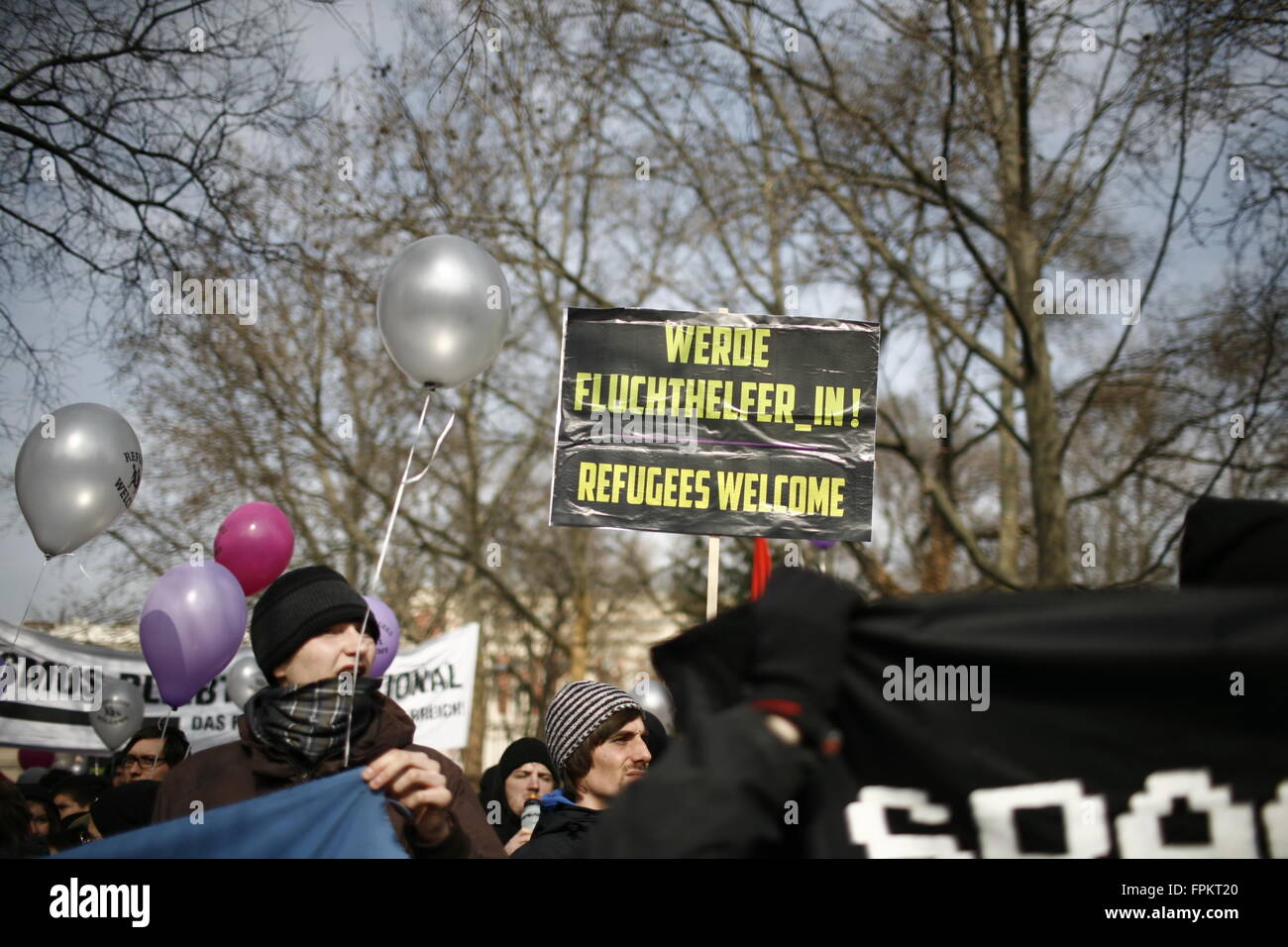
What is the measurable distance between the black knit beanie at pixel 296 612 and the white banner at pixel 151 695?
246 inches

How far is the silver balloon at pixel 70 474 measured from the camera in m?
5.94

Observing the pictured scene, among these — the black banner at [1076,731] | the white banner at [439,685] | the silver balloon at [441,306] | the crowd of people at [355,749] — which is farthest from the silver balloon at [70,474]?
the black banner at [1076,731]

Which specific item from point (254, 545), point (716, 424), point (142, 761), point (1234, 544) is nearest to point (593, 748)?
point (1234, 544)

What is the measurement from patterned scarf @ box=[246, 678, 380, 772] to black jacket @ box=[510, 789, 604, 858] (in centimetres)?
51

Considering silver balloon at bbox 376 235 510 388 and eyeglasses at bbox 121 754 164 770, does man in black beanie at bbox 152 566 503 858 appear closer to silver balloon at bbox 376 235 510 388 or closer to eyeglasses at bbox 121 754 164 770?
silver balloon at bbox 376 235 510 388

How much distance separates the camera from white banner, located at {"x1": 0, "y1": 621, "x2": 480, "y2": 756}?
9.20 meters

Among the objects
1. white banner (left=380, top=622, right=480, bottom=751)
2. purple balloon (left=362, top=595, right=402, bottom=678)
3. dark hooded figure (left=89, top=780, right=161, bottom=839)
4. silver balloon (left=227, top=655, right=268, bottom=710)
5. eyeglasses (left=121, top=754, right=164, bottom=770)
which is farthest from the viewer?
white banner (left=380, top=622, right=480, bottom=751)

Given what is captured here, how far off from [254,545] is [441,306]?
8.41 ft

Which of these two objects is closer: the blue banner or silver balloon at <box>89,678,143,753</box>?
the blue banner

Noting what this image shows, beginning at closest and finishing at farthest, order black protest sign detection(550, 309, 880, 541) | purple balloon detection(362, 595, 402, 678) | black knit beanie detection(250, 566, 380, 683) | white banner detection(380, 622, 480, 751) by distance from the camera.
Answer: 1. black knit beanie detection(250, 566, 380, 683)
2. black protest sign detection(550, 309, 880, 541)
3. purple balloon detection(362, 595, 402, 678)
4. white banner detection(380, 622, 480, 751)

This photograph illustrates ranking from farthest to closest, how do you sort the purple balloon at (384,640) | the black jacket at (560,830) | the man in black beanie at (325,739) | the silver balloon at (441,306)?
the purple balloon at (384,640) → the silver balloon at (441,306) → the black jacket at (560,830) → the man in black beanie at (325,739)

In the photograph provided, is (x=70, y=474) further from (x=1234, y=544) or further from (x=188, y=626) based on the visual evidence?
(x=1234, y=544)

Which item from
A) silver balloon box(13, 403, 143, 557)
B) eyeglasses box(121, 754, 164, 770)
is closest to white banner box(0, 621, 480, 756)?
eyeglasses box(121, 754, 164, 770)

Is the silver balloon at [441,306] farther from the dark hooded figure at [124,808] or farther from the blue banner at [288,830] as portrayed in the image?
the blue banner at [288,830]
